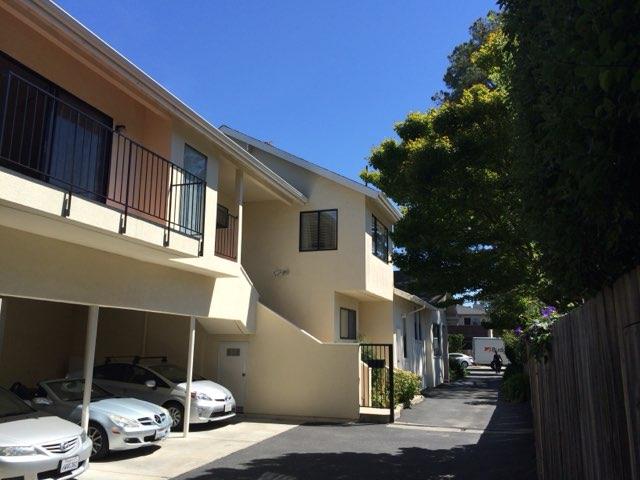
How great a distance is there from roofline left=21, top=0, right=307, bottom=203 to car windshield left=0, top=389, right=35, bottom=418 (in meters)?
5.17

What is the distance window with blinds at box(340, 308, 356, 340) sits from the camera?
17641 millimetres

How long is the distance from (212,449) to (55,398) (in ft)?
9.90

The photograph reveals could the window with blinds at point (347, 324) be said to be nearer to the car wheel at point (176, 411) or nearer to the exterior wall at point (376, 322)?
the exterior wall at point (376, 322)

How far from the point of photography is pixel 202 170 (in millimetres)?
11680

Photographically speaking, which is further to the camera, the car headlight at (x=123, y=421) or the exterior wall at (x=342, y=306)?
the exterior wall at (x=342, y=306)

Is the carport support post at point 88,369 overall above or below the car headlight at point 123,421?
above

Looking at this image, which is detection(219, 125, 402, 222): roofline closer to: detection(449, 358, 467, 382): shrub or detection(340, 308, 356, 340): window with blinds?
detection(340, 308, 356, 340): window with blinds

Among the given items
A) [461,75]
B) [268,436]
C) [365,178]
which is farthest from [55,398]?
[461,75]

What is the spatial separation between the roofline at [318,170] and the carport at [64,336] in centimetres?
637

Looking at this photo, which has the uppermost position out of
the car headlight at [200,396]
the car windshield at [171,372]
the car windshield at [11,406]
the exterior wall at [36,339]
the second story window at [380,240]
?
the second story window at [380,240]

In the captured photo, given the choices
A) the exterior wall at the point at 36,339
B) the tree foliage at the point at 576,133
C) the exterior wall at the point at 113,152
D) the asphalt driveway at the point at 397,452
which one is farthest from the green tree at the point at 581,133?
the exterior wall at the point at 36,339

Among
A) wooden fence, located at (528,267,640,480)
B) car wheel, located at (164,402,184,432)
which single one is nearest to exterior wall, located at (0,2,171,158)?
car wheel, located at (164,402,184,432)

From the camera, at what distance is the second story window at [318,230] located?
17172 mm

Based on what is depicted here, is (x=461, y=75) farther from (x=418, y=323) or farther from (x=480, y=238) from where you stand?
(x=480, y=238)
